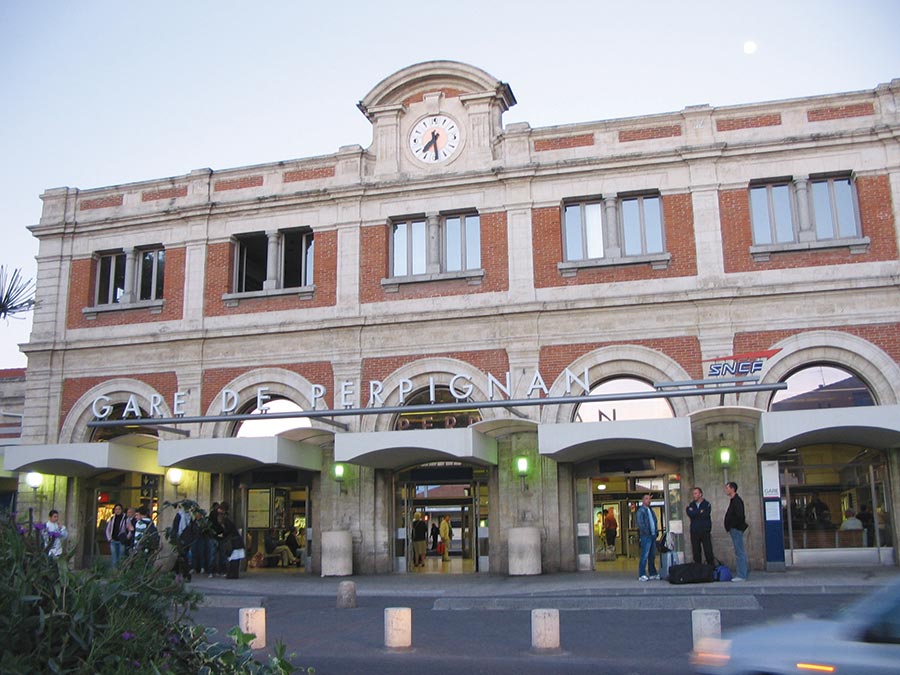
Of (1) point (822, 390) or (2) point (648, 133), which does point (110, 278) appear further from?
(1) point (822, 390)

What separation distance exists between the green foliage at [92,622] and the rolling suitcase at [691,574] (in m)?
10.9

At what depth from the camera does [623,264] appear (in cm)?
2234

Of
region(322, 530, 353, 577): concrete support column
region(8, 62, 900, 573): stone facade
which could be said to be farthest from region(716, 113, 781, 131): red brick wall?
region(322, 530, 353, 577): concrete support column

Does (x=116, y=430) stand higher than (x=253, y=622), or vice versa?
(x=116, y=430)

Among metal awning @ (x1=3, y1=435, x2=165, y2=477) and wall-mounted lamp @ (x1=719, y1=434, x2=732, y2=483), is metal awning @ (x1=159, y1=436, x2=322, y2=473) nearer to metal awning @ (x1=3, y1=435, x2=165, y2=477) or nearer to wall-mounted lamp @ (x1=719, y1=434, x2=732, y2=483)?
metal awning @ (x1=3, y1=435, x2=165, y2=477)

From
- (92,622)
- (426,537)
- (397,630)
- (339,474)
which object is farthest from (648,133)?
(92,622)

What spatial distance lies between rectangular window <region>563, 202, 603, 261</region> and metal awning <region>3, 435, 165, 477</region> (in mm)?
10784

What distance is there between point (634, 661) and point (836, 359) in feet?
37.9

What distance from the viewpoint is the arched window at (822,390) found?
2084cm

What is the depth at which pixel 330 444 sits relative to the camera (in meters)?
Answer: 23.5

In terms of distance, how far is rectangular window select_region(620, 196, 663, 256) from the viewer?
891 inches

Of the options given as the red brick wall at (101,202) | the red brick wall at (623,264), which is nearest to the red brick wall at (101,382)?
the red brick wall at (101,202)

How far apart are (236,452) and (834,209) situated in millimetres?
13992

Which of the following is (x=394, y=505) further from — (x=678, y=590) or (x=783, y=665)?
(x=783, y=665)
